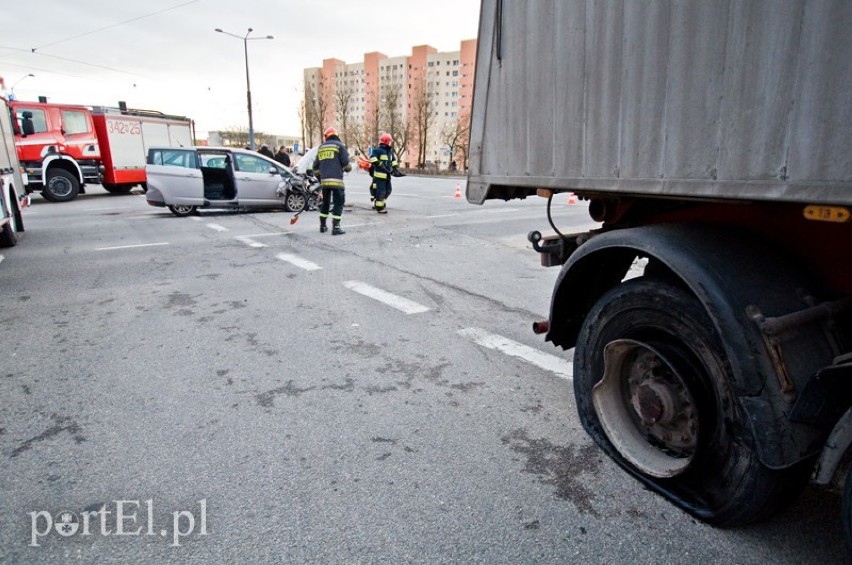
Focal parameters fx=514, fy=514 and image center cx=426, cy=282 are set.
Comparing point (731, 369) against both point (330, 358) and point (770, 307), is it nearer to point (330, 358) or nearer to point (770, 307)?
point (770, 307)

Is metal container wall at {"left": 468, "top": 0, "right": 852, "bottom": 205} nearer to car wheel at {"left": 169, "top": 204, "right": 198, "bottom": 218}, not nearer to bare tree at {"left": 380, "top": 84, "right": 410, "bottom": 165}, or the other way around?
car wheel at {"left": 169, "top": 204, "right": 198, "bottom": 218}

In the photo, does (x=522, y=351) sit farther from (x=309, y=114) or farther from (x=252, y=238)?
(x=309, y=114)

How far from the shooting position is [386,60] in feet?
372

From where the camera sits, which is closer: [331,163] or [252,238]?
[331,163]

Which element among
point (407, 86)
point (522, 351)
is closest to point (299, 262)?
point (522, 351)

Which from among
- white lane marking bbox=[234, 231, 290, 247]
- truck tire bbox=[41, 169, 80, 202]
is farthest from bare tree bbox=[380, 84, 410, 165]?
white lane marking bbox=[234, 231, 290, 247]

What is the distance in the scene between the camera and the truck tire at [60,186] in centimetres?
1708

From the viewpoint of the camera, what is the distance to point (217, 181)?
13.8 meters

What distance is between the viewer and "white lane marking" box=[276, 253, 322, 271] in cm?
747

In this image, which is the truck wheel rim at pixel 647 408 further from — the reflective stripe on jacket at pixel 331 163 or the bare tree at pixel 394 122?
the bare tree at pixel 394 122

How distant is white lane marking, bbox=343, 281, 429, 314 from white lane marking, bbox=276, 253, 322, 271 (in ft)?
3.48

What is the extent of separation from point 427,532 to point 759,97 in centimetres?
207

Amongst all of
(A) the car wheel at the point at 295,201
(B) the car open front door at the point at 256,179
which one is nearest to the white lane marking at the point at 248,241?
(B) the car open front door at the point at 256,179

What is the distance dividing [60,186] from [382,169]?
1189 centimetres
